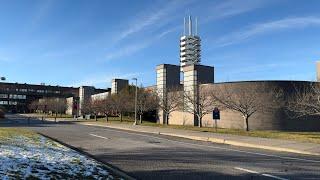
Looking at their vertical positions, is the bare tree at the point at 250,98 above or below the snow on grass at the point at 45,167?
above

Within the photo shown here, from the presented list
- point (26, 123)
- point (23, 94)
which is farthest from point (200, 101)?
point (23, 94)

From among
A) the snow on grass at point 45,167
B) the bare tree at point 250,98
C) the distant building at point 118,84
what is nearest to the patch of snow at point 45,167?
the snow on grass at point 45,167

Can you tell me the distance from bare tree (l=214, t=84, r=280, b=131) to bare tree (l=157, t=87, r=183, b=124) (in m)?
7.95

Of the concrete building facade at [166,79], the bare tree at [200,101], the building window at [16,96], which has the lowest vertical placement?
the bare tree at [200,101]

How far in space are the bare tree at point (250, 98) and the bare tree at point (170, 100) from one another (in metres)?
7.95

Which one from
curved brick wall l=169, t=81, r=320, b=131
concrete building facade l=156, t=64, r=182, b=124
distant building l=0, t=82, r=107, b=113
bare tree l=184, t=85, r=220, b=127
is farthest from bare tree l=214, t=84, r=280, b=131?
distant building l=0, t=82, r=107, b=113

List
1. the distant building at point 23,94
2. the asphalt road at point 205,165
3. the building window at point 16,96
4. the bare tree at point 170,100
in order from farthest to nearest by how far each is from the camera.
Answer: the building window at point 16,96
the distant building at point 23,94
the bare tree at point 170,100
the asphalt road at point 205,165

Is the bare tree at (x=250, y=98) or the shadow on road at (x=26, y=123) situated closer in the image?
the bare tree at (x=250, y=98)

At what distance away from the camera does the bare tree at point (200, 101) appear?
1871 inches

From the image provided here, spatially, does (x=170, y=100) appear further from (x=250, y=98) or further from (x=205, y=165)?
(x=205, y=165)

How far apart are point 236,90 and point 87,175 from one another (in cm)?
3561

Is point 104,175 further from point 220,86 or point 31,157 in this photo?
point 220,86

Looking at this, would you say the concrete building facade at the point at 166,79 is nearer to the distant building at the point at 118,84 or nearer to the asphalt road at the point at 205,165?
the distant building at the point at 118,84

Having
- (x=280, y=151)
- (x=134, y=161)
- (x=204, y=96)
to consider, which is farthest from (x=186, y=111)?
(x=134, y=161)
